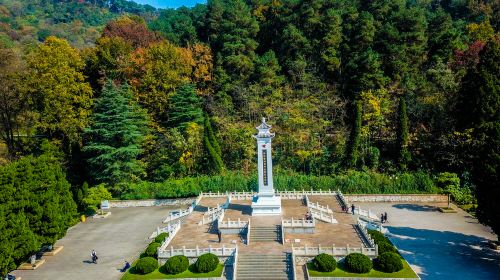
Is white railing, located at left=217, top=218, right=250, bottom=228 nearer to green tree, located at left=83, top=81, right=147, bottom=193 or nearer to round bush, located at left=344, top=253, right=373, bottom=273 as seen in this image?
round bush, located at left=344, top=253, right=373, bottom=273

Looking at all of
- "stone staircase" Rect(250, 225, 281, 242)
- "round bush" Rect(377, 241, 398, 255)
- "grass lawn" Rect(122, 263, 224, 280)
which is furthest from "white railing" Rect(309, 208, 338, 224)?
"grass lawn" Rect(122, 263, 224, 280)

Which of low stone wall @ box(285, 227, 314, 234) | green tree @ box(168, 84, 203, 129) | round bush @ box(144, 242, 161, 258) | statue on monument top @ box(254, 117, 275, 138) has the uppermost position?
green tree @ box(168, 84, 203, 129)

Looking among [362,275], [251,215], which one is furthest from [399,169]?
[362,275]

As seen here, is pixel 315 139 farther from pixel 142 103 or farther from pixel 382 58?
pixel 142 103

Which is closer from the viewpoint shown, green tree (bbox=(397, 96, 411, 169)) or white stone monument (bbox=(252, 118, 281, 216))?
white stone monument (bbox=(252, 118, 281, 216))

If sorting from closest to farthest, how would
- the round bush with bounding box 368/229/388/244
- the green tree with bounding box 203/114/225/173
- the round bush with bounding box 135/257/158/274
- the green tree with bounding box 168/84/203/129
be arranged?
the round bush with bounding box 135/257/158/274 < the round bush with bounding box 368/229/388/244 < the green tree with bounding box 203/114/225/173 < the green tree with bounding box 168/84/203/129

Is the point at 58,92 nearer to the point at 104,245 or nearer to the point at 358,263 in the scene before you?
the point at 104,245

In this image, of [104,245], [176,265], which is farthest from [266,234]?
[104,245]
